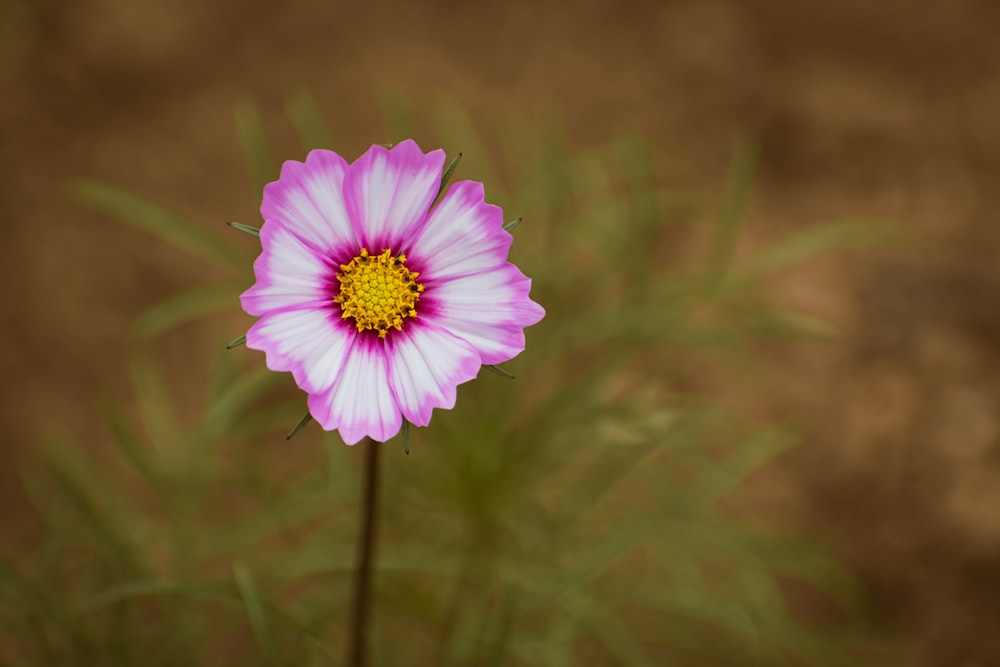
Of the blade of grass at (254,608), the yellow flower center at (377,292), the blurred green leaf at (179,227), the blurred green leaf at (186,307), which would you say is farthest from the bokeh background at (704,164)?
the yellow flower center at (377,292)

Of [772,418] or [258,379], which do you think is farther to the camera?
[772,418]

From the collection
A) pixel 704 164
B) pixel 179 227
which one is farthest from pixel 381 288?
pixel 704 164

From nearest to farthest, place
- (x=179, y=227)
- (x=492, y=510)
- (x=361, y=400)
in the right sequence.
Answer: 1. (x=361, y=400)
2. (x=179, y=227)
3. (x=492, y=510)

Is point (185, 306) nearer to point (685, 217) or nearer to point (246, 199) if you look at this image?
point (246, 199)

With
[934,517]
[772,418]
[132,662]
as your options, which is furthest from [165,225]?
[934,517]

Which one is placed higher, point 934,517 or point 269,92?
point 269,92

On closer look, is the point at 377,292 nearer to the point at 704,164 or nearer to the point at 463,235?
the point at 463,235
